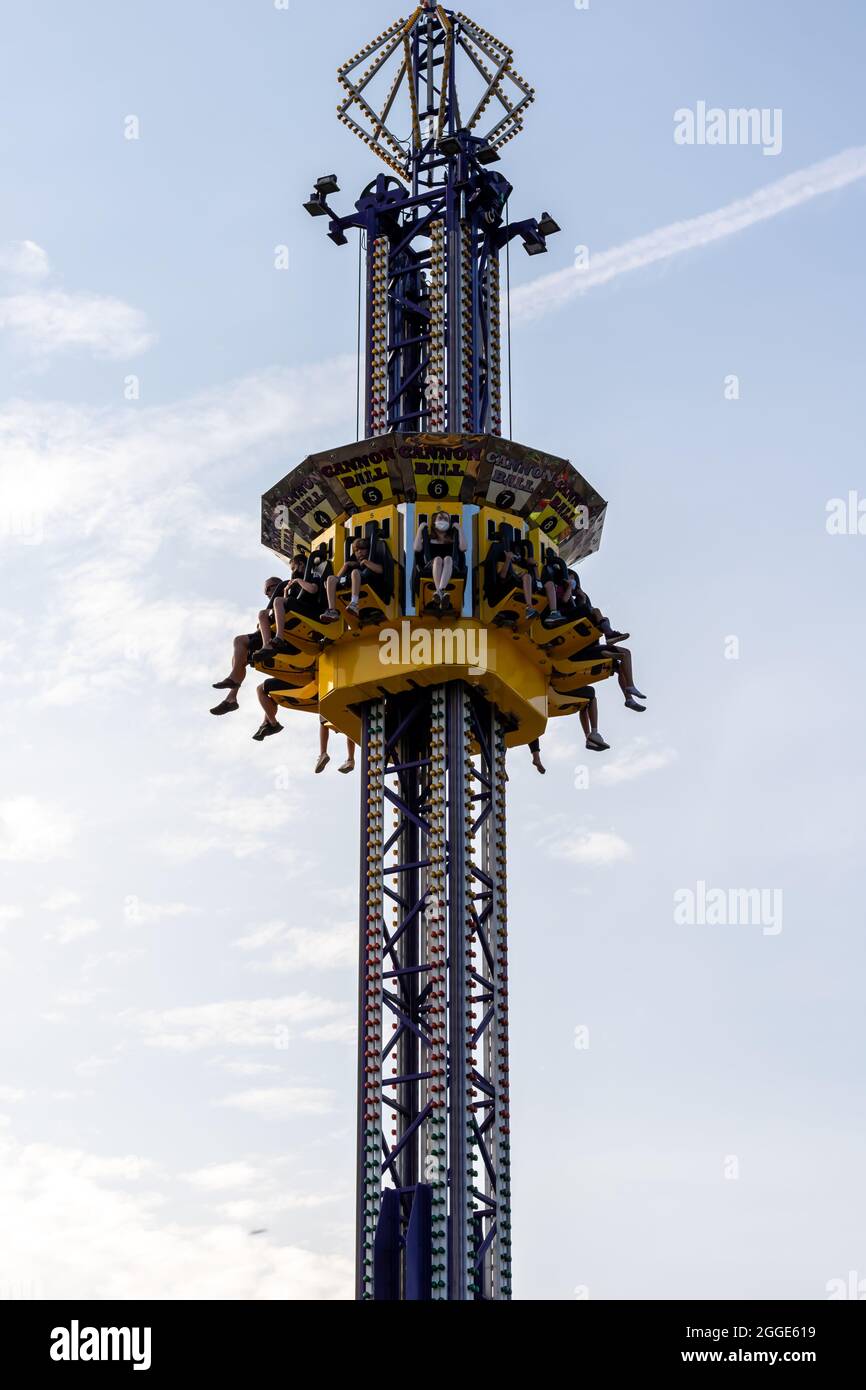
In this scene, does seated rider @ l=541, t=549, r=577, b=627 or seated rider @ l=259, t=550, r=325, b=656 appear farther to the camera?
seated rider @ l=541, t=549, r=577, b=627

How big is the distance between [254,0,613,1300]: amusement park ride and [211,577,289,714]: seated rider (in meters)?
0.43

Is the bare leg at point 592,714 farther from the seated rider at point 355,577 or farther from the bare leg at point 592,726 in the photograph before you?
the seated rider at point 355,577

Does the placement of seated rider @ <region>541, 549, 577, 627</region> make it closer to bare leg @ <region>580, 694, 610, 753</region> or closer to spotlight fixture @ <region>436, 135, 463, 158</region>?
bare leg @ <region>580, 694, 610, 753</region>

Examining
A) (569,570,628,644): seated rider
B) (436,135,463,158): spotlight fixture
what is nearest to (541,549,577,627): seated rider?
(569,570,628,644): seated rider

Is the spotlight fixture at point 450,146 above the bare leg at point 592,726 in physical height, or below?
above

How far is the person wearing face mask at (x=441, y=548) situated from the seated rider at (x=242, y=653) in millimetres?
3577

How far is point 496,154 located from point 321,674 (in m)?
14.7

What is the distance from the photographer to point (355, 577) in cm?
5475

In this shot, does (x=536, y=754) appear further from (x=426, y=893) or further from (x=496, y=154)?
Answer: (x=496, y=154)

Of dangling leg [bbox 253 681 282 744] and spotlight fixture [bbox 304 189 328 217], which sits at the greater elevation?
spotlight fixture [bbox 304 189 328 217]

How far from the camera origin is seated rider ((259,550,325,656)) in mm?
55562

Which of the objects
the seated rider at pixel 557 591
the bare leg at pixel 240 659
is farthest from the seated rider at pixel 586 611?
the bare leg at pixel 240 659

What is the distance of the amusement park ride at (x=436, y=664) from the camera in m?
51.7
